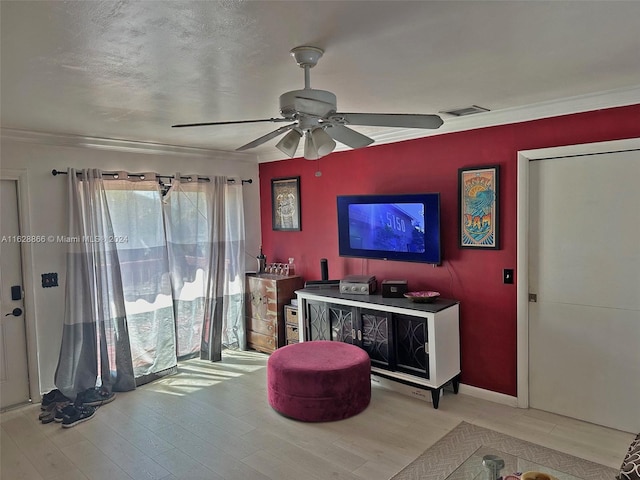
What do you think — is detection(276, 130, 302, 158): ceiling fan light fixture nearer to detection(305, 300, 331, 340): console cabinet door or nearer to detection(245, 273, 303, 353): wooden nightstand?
detection(305, 300, 331, 340): console cabinet door

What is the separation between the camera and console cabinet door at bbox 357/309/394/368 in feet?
12.9

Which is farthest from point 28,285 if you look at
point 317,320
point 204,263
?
point 317,320

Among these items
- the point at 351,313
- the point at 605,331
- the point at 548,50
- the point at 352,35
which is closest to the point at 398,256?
the point at 351,313

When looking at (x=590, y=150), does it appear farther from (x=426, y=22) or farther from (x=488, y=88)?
(x=426, y=22)

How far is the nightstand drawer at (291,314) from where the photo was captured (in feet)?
16.1

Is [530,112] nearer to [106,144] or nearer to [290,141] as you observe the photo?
[290,141]

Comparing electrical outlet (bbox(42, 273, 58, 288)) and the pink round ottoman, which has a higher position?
electrical outlet (bbox(42, 273, 58, 288))

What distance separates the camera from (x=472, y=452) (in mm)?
3029

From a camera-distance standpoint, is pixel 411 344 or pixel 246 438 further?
pixel 411 344

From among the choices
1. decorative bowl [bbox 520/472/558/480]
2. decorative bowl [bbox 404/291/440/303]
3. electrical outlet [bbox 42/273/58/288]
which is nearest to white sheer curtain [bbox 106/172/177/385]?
electrical outlet [bbox 42/273/58/288]

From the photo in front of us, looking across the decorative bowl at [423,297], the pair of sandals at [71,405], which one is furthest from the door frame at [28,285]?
the decorative bowl at [423,297]

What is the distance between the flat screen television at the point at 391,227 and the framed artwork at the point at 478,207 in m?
0.21

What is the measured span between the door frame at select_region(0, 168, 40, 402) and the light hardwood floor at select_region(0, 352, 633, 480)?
0.26 m

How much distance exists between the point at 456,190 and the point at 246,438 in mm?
2596
